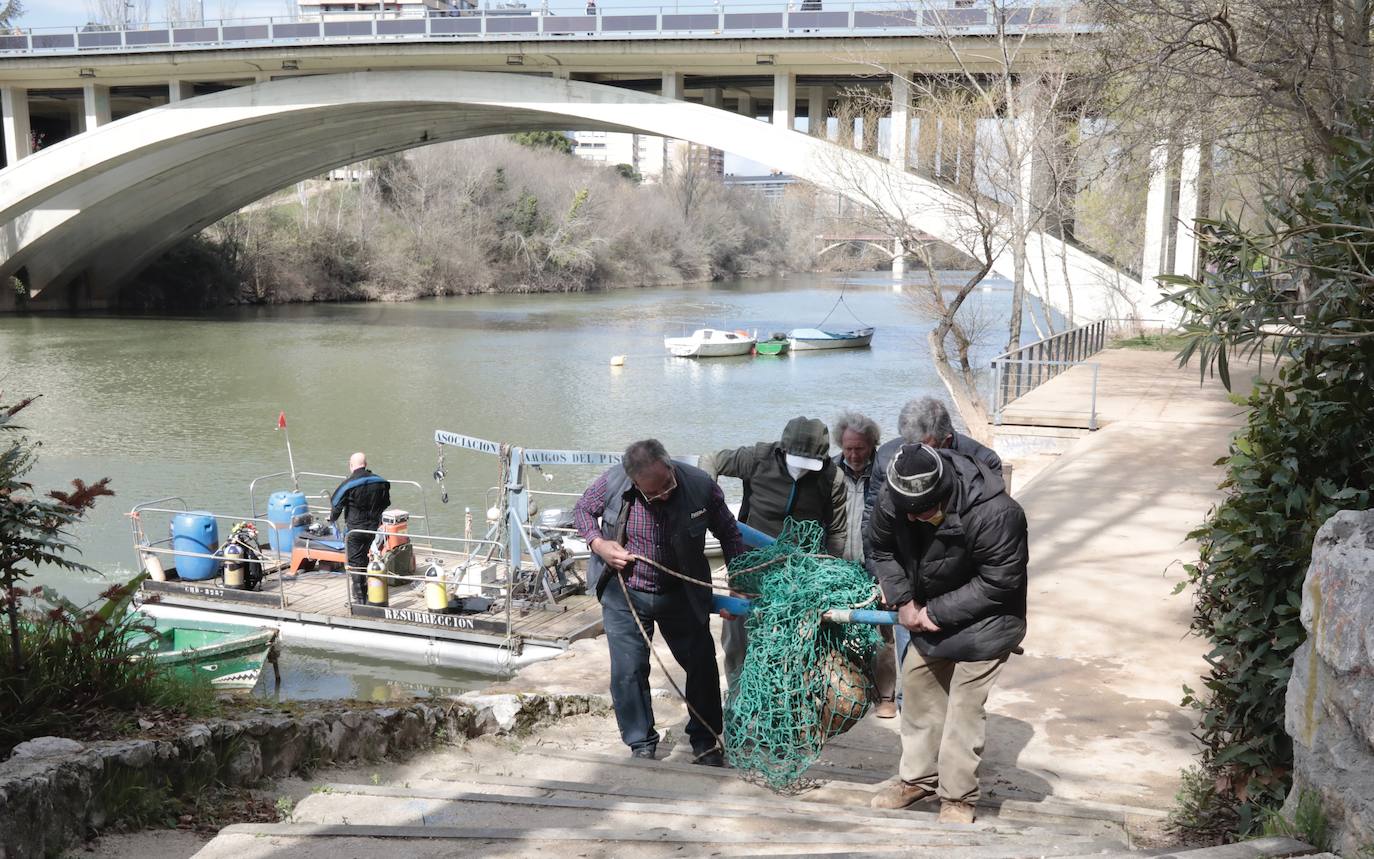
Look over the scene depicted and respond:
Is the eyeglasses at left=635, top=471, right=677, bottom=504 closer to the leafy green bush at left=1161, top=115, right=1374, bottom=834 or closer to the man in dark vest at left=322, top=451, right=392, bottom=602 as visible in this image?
the leafy green bush at left=1161, top=115, right=1374, bottom=834

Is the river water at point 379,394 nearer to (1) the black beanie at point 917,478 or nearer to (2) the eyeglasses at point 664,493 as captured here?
(2) the eyeglasses at point 664,493

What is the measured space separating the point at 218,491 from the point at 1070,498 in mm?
12657

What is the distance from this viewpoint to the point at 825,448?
525 cm

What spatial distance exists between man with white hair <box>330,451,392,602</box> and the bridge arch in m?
13.8

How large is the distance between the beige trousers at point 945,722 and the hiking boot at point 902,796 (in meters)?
0.02

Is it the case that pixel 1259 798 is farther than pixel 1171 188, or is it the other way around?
pixel 1171 188

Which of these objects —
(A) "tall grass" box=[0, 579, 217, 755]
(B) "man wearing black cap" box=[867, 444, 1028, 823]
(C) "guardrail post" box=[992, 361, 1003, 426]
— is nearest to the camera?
(A) "tall grass" box=[0, 579, 217, 755]

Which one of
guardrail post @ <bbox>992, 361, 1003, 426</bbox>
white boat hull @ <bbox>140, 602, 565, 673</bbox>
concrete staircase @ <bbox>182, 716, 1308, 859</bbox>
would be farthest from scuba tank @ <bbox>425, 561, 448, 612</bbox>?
guardrail post @ <bbox>992, 361, 1003, 426</bbox>

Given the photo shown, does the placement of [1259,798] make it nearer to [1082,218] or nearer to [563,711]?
[563,711]

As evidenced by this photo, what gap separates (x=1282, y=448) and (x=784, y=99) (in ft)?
83.0

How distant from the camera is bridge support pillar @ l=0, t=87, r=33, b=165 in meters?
38.1

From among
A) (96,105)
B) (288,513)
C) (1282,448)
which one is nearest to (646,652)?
(1282,448)

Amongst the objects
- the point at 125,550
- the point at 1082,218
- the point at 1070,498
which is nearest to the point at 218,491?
the point at 125,550

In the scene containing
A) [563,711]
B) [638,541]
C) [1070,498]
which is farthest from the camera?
[1070,498]
